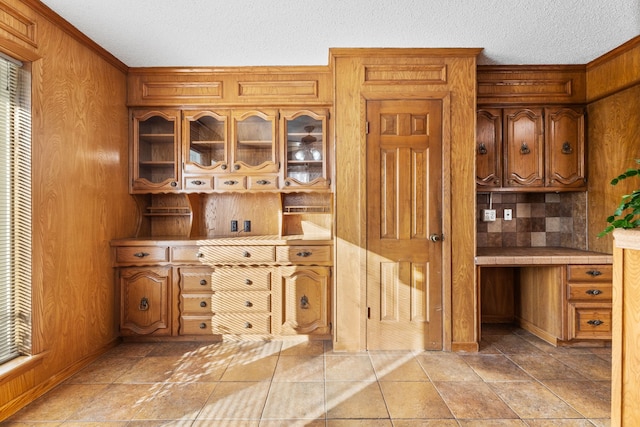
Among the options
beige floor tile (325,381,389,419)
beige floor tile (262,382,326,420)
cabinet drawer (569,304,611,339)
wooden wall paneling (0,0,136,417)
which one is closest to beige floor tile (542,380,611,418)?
cabinet drawer (569,304,611,339)

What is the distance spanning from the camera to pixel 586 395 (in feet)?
7.32

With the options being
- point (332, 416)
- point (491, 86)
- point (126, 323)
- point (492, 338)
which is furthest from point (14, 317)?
point (491, 86)

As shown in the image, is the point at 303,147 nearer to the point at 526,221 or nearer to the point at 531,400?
the point at 526,221

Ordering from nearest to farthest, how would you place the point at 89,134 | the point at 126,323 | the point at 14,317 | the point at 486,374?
the point at 14,317 → the point at 486,374 → the point at 89,134 → the point at 126,323

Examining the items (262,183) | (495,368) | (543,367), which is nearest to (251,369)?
(262,183)

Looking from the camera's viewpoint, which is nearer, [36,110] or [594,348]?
[36,110]

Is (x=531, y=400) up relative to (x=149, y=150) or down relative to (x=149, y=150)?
down

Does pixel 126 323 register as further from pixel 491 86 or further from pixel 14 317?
pixel 491 86

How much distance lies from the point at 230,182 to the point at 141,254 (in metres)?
1.01

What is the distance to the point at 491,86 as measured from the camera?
3.23 meters

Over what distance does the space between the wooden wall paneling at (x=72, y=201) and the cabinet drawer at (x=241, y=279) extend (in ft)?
3.07

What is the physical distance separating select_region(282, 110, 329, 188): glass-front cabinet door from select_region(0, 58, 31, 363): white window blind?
1872mm

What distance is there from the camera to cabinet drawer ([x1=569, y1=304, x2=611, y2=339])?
2.92 meters

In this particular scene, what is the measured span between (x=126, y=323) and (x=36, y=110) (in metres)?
1.86
